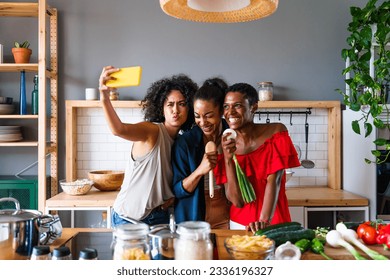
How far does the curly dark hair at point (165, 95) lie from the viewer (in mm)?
2541

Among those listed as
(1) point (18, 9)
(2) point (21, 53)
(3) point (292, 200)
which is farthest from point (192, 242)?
(1) point (18, 9)

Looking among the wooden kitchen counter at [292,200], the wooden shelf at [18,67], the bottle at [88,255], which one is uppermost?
the wooden shelf at [18,67]

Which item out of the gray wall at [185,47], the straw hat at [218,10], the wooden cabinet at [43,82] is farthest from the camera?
the gray wall at [185,47]

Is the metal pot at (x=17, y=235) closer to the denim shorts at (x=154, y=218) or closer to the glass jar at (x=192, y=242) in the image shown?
the glass jar at (x=192, y=242)

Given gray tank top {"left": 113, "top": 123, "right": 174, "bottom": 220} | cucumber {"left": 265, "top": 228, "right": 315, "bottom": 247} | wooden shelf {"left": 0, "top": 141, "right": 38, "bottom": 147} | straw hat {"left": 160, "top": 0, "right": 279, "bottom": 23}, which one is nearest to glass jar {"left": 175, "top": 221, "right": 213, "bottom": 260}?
cucumber {"left": 265, "top": 228, "right": 315, "bottom": 247}

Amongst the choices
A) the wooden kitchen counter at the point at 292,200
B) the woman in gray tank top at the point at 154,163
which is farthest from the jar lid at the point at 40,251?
the wooden kitchen counter at the point at 292,200

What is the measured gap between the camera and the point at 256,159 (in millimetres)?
2453

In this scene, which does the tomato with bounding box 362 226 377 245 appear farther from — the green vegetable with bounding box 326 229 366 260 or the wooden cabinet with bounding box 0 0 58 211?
the wooden cabinet with bounding box 0 0 58 211

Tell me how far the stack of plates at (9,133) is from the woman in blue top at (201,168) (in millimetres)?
2304

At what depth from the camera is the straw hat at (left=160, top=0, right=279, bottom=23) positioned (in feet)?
6.32

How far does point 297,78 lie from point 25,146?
292cm

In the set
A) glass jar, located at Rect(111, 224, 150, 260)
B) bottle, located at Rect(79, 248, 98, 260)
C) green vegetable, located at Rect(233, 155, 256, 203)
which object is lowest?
bottle, located at Rect(79, 248, 98, 260)

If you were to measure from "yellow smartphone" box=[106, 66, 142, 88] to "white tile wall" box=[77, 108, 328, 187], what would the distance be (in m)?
2.60
